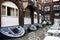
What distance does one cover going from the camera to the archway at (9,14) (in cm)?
1220

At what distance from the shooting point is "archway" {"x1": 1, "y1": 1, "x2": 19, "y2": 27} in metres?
12.2

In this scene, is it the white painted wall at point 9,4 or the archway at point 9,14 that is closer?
the archway at point 9,14

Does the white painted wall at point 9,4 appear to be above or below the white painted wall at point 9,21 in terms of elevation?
above

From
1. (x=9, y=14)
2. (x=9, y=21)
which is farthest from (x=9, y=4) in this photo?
(x=9, y=21)

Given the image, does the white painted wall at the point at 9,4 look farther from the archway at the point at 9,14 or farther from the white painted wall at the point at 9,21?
the white painted wall at the point at 9,21

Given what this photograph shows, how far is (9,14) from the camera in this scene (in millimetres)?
13648

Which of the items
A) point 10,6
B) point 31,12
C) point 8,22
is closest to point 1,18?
point 8,22

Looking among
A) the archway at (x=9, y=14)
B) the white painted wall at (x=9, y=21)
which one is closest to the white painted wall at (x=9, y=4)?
the archway at (x=9, y=14)

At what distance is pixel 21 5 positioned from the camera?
16.4 m

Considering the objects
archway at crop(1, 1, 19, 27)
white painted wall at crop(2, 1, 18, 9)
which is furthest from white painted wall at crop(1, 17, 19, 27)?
A: white painted wall at crop(2, 1, 18, 9)

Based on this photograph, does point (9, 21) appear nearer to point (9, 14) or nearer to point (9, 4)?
point (9, 14)

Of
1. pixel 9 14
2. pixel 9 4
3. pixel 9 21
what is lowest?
pixel 9 21

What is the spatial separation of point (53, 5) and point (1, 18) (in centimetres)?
2432

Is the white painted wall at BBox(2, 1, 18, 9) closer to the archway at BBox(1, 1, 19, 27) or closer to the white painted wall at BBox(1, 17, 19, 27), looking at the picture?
the archway at BBox(1, 1, 19, 27)
